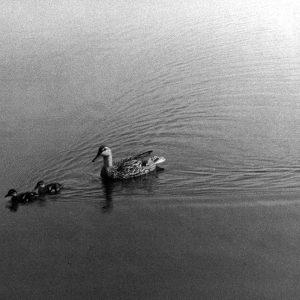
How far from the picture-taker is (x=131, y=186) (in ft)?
29.9

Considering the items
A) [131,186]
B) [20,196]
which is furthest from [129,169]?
[20,196]

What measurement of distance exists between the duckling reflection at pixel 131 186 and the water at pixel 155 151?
0.12 ft

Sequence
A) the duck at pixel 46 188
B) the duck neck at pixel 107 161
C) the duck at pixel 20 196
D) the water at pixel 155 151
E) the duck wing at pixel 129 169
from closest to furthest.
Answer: the water at pixel 155 151, the duck at pixel 20 196, the duck at pixel 46 188, the duck wing at pixel 129 169, the duck neck at pixel 107 161

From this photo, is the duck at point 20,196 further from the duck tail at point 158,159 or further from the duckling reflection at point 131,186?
the duck tail at point 158,159

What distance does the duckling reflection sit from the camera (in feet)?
28.9

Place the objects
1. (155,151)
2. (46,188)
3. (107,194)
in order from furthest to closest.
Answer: (155,151), (107,194), (46,188)

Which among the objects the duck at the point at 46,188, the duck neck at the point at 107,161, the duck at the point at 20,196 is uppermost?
the duck neck at the point at 107,161

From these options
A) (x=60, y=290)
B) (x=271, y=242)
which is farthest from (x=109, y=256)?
(x=271, y=242)

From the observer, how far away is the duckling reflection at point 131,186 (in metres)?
8.80

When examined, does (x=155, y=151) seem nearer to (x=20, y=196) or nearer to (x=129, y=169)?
(x=129, y=169)

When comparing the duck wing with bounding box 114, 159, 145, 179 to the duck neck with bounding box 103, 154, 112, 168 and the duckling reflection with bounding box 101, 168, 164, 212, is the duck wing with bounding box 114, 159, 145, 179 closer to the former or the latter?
the duckling reflection with bounding box 101, 168, 164, 212

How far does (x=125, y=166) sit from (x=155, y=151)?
1.08 m

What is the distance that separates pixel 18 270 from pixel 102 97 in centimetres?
650

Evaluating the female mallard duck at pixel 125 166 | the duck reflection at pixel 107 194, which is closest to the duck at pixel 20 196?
the duck reflection at pixel 107 194
